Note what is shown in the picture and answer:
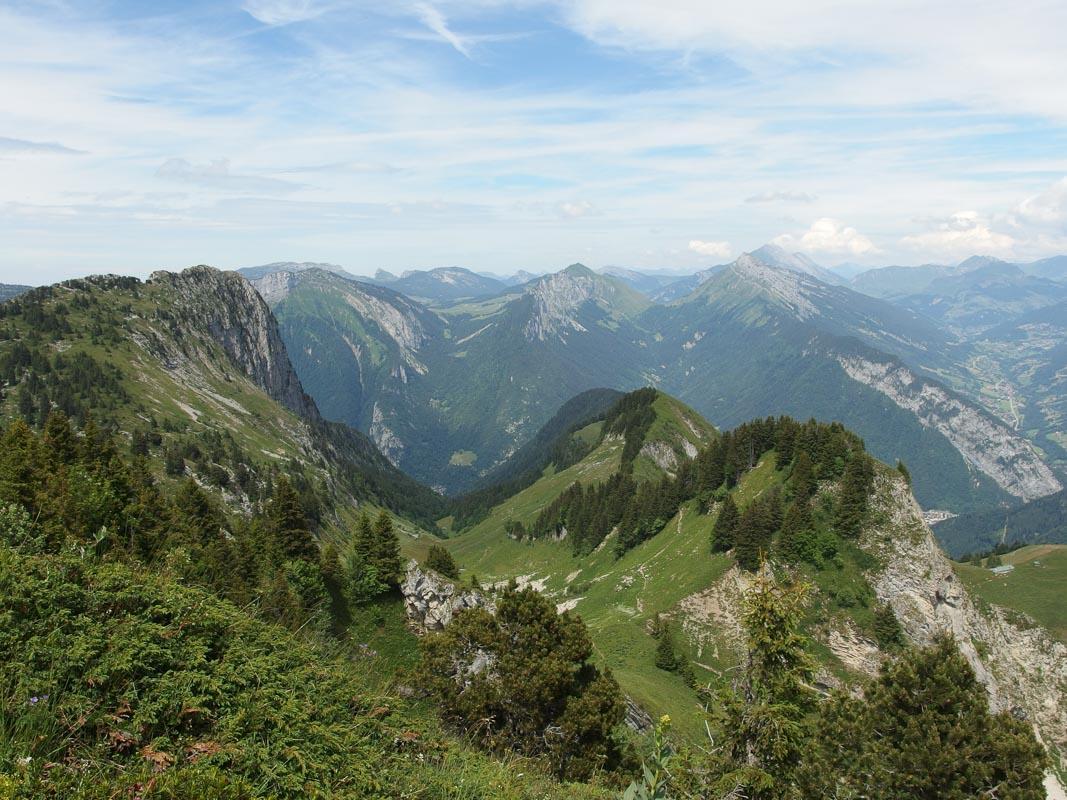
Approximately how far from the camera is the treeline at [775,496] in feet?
211

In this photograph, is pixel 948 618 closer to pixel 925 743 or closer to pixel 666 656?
pixel 666 656

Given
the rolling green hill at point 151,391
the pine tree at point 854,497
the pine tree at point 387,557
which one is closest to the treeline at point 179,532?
the pine tree at point 387,557

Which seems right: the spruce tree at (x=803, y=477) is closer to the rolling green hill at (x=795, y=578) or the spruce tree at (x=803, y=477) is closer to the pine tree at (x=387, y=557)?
the rolling green hill at (x=795, y=578)

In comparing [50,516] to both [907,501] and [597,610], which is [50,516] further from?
[907,501]

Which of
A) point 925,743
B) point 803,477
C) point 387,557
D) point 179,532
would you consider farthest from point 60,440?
point 803,477

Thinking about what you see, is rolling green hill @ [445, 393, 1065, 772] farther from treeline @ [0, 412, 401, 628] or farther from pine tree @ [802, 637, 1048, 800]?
treeline @ [0, 412, 401, 628]

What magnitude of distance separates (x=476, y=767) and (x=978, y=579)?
125 meters

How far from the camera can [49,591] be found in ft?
32.7

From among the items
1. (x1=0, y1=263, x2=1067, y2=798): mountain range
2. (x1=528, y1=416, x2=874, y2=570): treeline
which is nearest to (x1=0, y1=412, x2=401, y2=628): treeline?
(x1=0, y1=263, x2=1067, y2=798): mountain range

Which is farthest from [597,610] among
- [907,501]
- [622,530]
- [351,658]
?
[351,658]

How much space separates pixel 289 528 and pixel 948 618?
68154mm

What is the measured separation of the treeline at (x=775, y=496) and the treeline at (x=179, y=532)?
32.3 meters

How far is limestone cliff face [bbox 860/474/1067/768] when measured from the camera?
6000 cm

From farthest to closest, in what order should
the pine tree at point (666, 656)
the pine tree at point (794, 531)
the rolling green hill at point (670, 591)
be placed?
the pine tree at point (794, 531) → the pine tree at point (666, 656) → the rolling green hill at point (670, 591)
